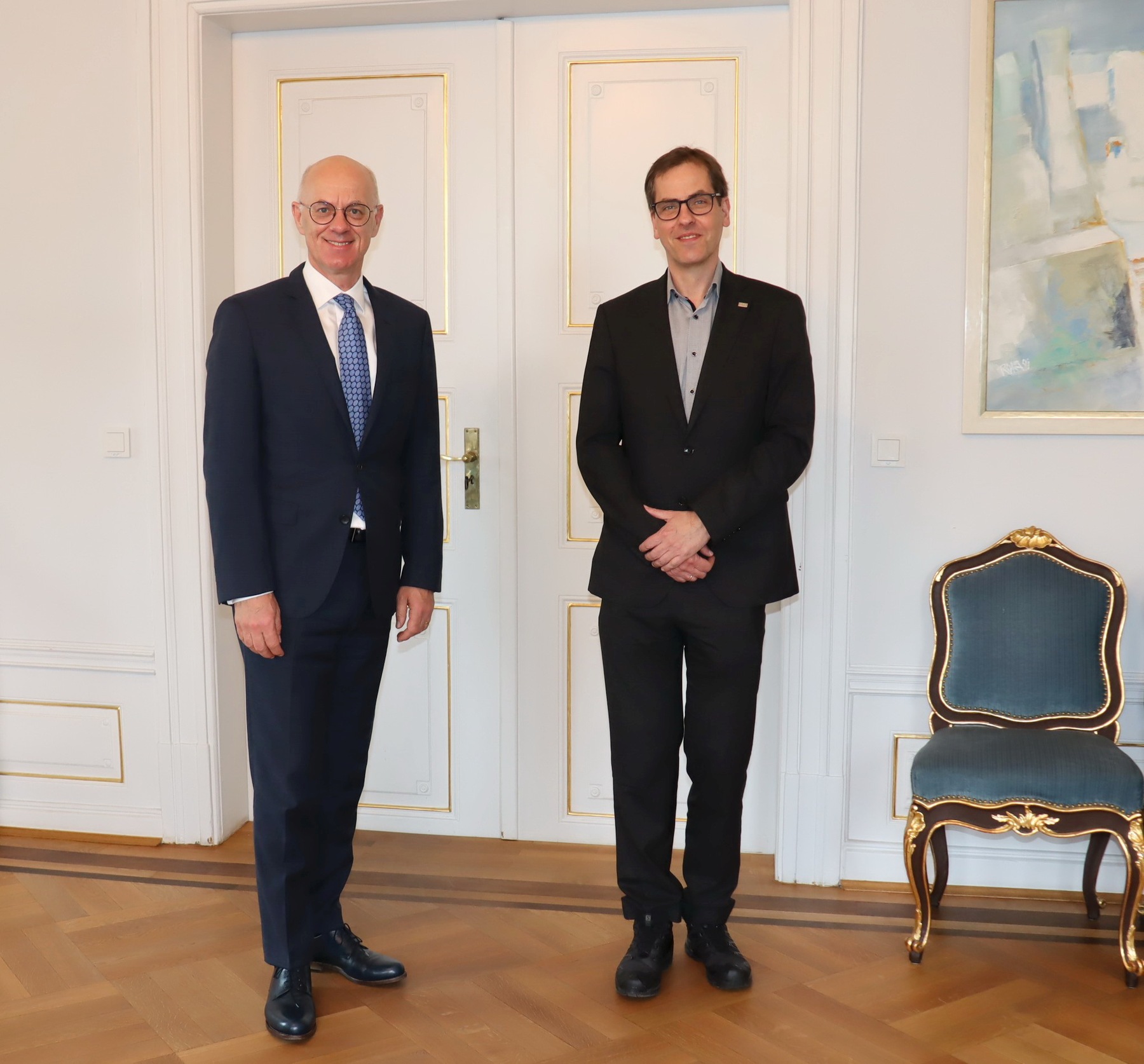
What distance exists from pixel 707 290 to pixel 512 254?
942 millimetres

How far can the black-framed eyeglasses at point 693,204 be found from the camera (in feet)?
7.47

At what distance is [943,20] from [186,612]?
2519 millimetres

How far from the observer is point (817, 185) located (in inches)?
112

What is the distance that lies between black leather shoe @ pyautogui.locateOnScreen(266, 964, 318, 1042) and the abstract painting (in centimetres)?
206

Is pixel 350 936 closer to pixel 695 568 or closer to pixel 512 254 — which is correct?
pixel 695 568

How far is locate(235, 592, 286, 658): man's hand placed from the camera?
7.16 feet

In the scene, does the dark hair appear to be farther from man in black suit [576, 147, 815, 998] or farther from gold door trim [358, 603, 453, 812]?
gold door trim [358, 603, 453, 812]

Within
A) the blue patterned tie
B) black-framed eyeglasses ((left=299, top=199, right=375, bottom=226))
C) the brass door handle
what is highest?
black-framed eyeglasses ((left=299, top=199, right=375, bottom=226))

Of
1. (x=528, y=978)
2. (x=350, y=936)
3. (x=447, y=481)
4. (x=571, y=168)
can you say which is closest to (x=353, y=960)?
(x=350, y=936)

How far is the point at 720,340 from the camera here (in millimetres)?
2330

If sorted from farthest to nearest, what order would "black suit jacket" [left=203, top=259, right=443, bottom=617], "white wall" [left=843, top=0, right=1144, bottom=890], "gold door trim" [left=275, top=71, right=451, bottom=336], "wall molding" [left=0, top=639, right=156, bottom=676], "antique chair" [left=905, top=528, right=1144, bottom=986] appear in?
"wall molding" [left=0, top=639, right=156, bottom=676]
"gold door trim" [left=275, top=71, right=451, bottom=336]
"white wall" [left=843, top=0, right=1144, bottom=890]
"antique chair" [left=905, top=528, right=1144, bottom=986]
"black suit jacket" [left=203, top=259, right=443, bottom=617]

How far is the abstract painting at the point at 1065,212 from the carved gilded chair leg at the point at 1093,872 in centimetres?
101

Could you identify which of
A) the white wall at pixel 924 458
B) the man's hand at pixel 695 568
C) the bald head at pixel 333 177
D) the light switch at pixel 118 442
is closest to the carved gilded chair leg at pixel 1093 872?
the white wall at pixel 924 458

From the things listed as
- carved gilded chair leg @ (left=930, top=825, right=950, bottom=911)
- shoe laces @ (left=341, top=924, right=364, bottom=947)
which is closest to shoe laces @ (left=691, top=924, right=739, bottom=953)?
carved gilded chair leg @ (left=930, top=825, right=950, bottom=911)
